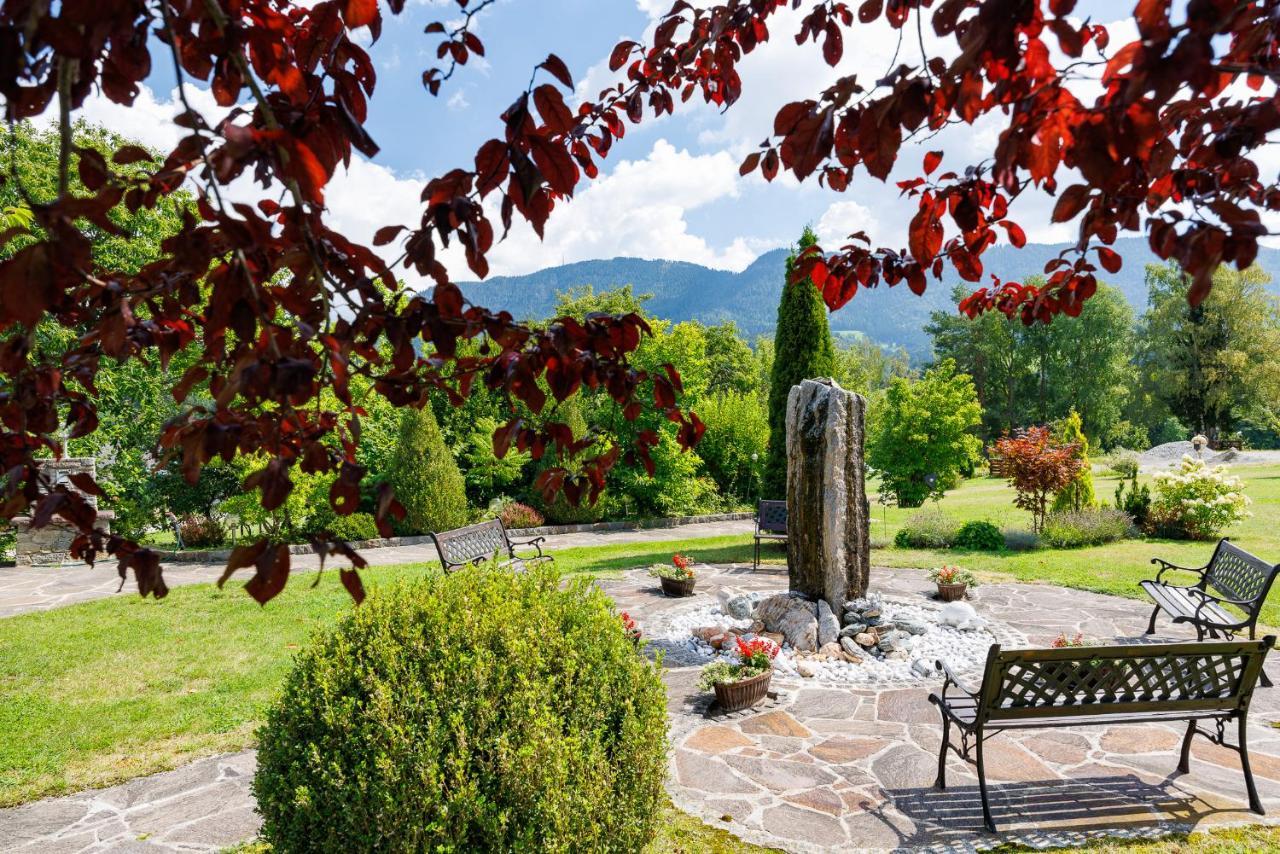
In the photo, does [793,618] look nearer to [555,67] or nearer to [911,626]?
[911,626]

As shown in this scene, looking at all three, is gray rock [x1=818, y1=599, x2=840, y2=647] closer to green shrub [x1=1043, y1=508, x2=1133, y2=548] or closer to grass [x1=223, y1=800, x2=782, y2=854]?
grass [x1=223, y1=800, x2=782, y2=854]

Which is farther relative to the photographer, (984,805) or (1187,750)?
(1187,750)

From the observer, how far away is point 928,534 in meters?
12.8

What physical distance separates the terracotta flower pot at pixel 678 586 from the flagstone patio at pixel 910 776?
9.89 feet

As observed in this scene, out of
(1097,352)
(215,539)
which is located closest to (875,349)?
(1097,352)

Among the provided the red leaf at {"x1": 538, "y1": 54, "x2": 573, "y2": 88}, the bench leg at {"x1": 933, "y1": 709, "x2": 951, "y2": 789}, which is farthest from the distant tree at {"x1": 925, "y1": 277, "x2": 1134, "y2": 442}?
the red leaf at {"x1": 538, "y1": 54, "x2": 573, "y2": 88}

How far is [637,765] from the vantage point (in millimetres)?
2969

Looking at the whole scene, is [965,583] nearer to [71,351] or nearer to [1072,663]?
[1072,663]

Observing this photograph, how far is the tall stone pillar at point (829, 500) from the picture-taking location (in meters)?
7.19

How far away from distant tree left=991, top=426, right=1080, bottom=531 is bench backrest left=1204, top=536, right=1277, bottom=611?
18.1ft

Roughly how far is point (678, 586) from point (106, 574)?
895 cm

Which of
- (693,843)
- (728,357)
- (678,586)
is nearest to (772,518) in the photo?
(678,586)

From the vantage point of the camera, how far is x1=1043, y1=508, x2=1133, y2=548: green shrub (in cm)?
1223

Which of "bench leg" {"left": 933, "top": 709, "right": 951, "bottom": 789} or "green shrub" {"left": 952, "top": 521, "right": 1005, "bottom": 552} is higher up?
"green shrub" {"left": 952, "top": 521, "right": 1005, "bottom": 552}
